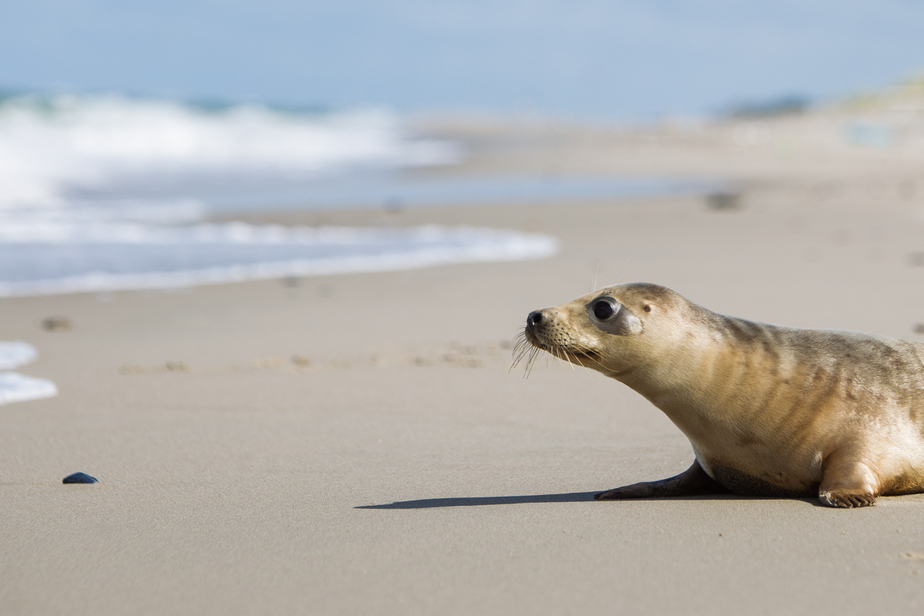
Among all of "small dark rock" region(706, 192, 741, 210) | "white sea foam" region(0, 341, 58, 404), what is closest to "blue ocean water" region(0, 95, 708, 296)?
"small dark rock" region(706, 192, 741, 210)

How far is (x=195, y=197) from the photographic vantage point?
18.2 metres

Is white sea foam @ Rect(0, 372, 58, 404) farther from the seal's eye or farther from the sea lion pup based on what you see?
the seal's eye

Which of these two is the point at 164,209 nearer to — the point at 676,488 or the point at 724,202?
the point at 724,202

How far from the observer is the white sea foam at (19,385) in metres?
5.22

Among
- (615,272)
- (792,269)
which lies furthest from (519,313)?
(792,269)

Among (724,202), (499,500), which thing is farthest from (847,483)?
(724,202)

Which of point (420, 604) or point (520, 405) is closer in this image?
point (420, 604)

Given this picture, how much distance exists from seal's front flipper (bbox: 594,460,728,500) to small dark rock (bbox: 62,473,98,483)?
1859 millimetres

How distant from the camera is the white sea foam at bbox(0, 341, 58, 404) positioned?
5223 millimetres

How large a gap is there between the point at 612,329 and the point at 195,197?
52.1 feet

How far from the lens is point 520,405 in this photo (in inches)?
193

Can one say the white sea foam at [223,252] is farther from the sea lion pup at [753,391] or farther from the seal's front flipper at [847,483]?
the seal's front flipper at [847,483]

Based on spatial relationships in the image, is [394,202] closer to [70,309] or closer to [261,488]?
[70,309]

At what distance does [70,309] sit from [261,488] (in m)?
4.68
